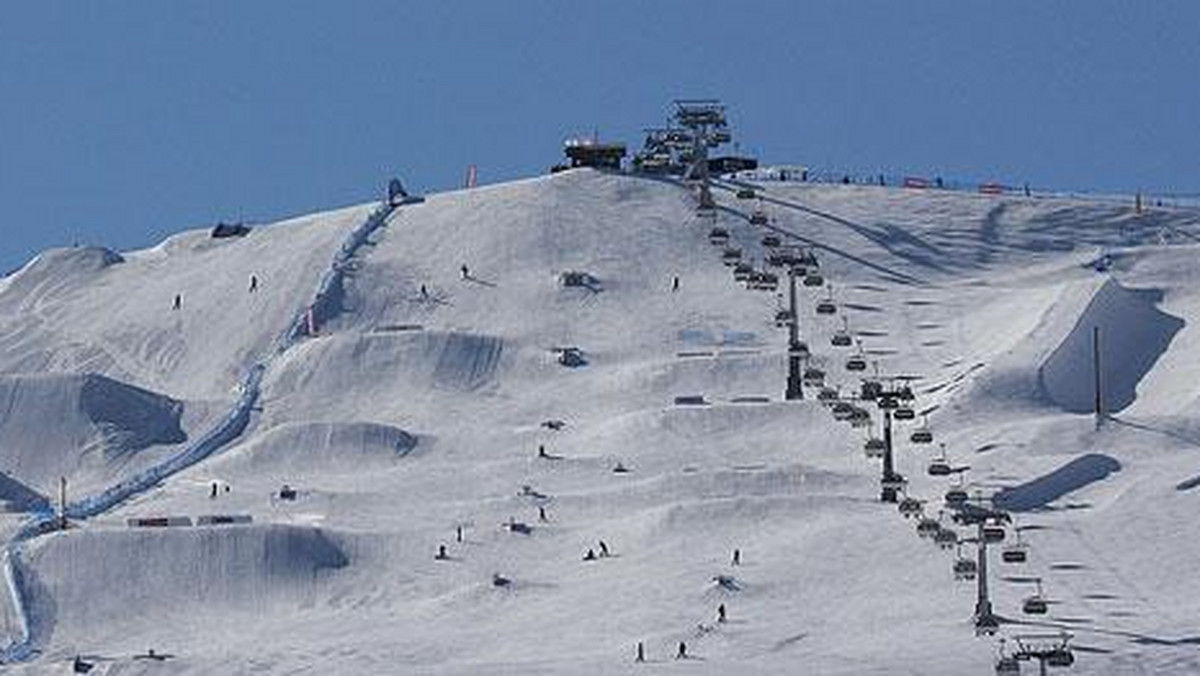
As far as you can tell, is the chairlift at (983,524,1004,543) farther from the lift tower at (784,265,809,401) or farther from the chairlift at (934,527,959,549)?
the lift tower at (784,265,809,401)

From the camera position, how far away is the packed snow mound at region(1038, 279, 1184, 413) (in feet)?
459

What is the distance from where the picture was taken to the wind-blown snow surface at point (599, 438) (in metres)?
120

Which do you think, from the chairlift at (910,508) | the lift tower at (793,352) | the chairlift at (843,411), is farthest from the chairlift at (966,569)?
the lift tower at (793,352)

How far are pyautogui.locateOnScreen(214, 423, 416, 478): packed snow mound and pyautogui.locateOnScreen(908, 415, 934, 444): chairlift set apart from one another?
612 inches

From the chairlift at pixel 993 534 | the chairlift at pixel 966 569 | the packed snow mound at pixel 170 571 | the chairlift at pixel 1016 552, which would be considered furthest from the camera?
the packed snow mound at pixel 170 571

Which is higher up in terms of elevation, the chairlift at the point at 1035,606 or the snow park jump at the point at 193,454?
the snow park jump at the point at 193,454

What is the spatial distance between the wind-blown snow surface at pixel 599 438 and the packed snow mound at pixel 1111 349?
0.59 ft

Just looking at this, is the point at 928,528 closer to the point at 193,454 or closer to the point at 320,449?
the point at 320,449

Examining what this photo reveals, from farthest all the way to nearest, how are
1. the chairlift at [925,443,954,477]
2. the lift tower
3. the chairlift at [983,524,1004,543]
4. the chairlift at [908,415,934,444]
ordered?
the lift tower → the chairlift at [908,415,934,444] → the chairlift at [925,443,954,477] → the chairlift at [983,524,1004,543]

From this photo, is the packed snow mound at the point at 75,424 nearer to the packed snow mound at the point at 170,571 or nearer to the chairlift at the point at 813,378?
the packed snow mound at the point at 170,571

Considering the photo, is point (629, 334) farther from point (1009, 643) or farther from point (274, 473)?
point (1009, 643)

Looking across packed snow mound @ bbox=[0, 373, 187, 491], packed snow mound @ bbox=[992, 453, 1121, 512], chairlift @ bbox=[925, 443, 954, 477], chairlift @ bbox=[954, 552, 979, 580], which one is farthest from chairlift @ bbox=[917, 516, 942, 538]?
packed snow mound @ bbox=[0, 373, 187, 491]

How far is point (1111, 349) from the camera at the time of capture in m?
144

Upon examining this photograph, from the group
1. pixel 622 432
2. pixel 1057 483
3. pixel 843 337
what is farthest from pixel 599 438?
pixel 1057 483
